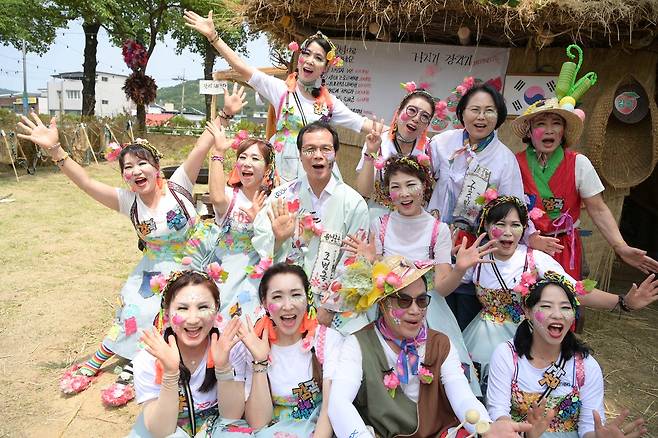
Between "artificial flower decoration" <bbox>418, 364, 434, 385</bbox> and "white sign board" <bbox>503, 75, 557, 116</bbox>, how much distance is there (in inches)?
149

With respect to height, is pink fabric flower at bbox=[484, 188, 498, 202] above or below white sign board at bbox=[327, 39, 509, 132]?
below

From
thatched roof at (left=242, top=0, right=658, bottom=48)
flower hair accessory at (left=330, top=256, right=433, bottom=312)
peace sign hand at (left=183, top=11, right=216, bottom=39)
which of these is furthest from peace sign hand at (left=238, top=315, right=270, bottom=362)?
thatched roof at (left=242, top=0, right=658, bottom=48)

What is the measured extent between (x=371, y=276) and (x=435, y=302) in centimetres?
74

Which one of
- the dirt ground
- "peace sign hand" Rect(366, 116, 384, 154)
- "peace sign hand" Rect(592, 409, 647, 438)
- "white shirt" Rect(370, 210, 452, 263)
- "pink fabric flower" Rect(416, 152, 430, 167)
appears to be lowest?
the dirt ground

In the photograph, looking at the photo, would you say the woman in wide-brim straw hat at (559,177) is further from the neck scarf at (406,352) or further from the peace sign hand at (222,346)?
the peace sign hand at (222,346)

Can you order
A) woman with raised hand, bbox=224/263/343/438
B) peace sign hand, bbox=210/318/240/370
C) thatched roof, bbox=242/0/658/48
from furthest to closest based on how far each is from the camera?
thatched roof, bbox=242/0/658/48 < woman with raised hand, bbox=224/263/343/438 < peace sign hand, bbox=210/318/240/370

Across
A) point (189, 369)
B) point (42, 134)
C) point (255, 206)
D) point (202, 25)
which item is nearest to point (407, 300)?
point (189, 369)

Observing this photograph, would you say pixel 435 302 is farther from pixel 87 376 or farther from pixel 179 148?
pixel 179 148

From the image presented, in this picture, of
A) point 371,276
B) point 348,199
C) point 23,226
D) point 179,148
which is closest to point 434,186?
point 348,199

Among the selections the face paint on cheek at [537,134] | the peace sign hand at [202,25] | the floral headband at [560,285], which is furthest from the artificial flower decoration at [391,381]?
the peace sign hand at [202,25]

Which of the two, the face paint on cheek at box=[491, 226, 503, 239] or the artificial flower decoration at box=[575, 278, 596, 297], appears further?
the face paint on cheek at box=[491, 226, 503, 239]

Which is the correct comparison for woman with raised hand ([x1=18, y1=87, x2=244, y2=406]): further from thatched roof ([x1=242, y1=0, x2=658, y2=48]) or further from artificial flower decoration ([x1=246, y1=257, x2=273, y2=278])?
thatched roof ([x1=242, y1=0, x2=658, y2=48])

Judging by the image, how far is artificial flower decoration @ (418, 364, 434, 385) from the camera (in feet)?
7.80

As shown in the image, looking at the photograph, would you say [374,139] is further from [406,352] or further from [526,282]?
[406,352]
